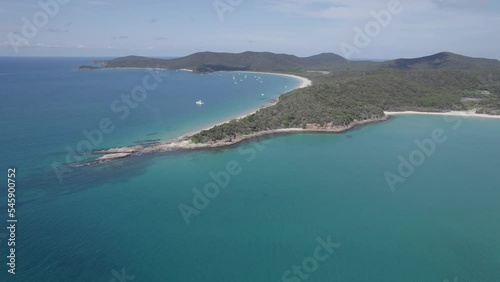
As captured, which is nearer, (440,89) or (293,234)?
(293,234)

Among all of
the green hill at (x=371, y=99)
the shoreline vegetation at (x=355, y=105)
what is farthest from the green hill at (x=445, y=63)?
the shoreline vegetation at (x=355, y=105)

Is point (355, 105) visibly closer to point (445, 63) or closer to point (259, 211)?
point (259, 211)

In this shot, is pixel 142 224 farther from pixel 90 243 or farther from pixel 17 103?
pixel 17 103

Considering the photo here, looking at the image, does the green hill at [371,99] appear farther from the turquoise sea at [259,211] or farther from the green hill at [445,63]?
the turquoise sea at [259,211]

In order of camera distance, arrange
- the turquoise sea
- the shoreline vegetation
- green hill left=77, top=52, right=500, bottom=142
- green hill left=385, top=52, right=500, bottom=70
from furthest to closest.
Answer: green hill left=385, top=52, right=500, bottom=70 < green hill left=77, top=52, right=500, bottom=142 < the shoreline vegetation < the turquoise sea

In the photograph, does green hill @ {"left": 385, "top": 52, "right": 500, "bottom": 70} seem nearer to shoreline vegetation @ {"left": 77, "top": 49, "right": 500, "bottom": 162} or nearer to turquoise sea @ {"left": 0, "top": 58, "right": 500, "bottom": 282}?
shoreline vegetation @ {"left": 77, "top": 49, "right": 500, "bottom": 162}

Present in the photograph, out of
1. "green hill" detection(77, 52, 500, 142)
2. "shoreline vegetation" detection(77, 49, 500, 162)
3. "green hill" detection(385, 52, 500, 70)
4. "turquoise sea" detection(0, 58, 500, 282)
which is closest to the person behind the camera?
"turquoise sea" detection(0, 58, 500, 282)

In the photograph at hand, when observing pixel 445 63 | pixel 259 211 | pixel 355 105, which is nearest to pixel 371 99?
pixel 355 105

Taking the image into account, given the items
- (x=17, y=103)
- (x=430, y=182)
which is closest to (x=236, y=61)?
(x=17, y=103)

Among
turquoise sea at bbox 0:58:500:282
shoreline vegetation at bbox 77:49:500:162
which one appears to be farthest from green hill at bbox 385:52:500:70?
turquoise sea at bbox 0:58:500:282
